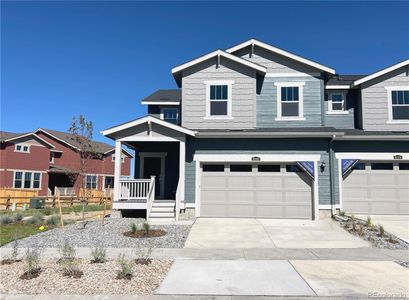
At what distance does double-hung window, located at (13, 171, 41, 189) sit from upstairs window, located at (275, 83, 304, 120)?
27.9m

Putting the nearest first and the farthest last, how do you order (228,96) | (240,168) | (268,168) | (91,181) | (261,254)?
(261,254) → (268,168) → (240,168) → (228,96) → (91,181)

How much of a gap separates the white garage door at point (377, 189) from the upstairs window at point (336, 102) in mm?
→ 3493

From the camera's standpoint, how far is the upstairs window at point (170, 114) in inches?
765

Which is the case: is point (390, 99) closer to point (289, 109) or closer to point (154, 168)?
point (289, 109)

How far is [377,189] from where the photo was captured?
1521cm

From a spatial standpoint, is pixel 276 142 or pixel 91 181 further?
pixel 91 181

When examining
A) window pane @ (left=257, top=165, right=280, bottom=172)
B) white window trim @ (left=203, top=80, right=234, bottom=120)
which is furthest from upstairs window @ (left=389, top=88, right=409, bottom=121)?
white window trim @ (left=203, top=80, right=234, bottom=120)

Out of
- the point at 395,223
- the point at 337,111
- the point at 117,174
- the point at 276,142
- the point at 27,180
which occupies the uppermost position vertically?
the point at 337,111

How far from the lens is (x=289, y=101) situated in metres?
16.6

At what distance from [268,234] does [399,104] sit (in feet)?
33.1

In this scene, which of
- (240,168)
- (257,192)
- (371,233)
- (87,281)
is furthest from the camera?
(240,168)

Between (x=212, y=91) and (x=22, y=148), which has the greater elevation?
(x=212, y=91)

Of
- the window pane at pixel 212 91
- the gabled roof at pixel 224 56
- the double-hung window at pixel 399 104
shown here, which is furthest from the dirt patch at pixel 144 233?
the double-hung window at pixel 399 104

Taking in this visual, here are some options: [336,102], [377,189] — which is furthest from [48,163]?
[377,189]
